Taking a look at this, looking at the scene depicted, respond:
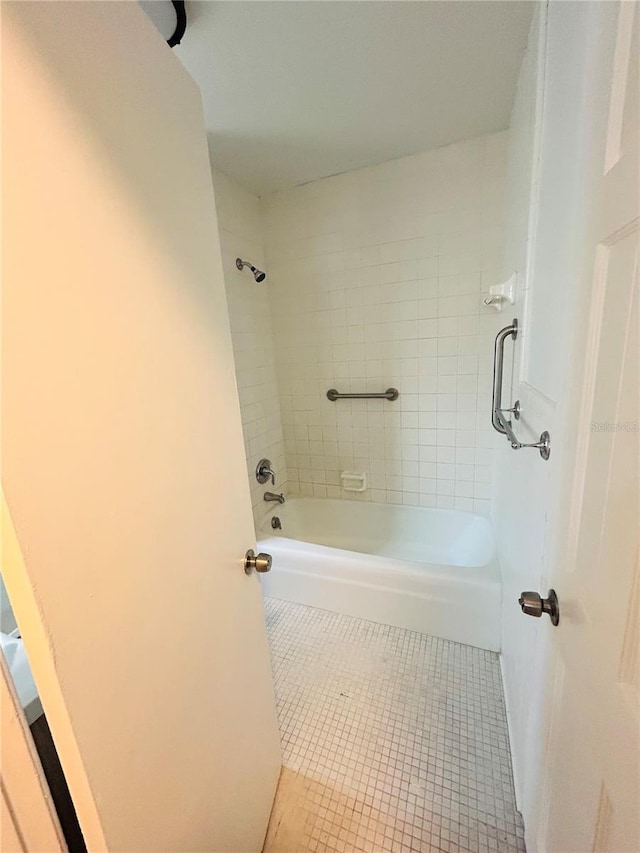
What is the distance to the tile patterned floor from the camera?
1.01m

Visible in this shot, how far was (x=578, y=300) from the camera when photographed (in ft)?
1.98

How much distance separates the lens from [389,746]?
1216mm

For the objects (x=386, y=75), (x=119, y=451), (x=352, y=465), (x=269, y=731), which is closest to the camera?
(x=119, y=451)

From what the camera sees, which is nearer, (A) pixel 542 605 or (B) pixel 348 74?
(A) pixel 542 605

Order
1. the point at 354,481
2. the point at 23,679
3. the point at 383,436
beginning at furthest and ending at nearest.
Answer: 1. the point at 354,481
2. the point at 383,436
3. the point at 23,679

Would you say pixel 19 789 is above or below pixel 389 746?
above

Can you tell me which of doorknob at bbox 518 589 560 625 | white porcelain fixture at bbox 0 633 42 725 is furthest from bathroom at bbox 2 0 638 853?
white porcelain fixture at bbox 0 633 42 725

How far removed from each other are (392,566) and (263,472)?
3.25 feet

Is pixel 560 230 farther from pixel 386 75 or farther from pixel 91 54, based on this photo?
pixel 386 75

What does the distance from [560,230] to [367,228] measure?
148 cm

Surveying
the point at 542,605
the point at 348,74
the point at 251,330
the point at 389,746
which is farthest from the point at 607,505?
the point at 251,330

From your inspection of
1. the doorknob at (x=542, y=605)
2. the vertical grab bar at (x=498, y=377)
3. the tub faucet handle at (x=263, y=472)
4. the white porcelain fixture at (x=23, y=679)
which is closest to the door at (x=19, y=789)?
the white porcelain fixture at (x=23, y=679)

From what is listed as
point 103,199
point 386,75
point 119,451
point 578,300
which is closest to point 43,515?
point 119,451

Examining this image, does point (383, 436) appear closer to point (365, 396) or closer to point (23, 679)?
point (365, 396)
